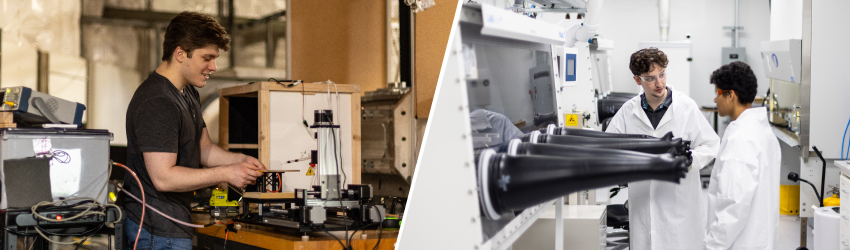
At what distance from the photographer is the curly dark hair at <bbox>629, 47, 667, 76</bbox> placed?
111 inches

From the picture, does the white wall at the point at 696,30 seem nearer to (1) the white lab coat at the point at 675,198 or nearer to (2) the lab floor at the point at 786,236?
(2) the lab floor at the point at 786,236

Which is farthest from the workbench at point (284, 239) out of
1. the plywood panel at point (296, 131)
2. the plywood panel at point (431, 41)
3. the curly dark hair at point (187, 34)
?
the plywood panel at point (431, 41)

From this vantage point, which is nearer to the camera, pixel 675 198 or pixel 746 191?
pixel 746 191

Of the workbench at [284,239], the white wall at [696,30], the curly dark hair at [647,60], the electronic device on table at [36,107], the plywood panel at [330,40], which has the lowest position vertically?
the workbench at [284,239]

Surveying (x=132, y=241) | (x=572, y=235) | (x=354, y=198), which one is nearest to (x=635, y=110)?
(x=572, y=235)

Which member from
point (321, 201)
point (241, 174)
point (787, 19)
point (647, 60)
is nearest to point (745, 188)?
point (647, 60)

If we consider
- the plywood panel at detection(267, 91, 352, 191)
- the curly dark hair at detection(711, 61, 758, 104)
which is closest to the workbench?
the plywood panel at detection(267, 91, 352, 191)

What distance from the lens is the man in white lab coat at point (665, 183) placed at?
9.25 feet

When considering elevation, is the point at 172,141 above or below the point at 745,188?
above

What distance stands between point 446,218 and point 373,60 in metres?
2.88

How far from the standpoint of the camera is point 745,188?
2.52 metres

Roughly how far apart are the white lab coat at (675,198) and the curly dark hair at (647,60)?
0.21m

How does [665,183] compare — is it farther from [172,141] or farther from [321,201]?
[172,141]

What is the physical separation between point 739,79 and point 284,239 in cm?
204
